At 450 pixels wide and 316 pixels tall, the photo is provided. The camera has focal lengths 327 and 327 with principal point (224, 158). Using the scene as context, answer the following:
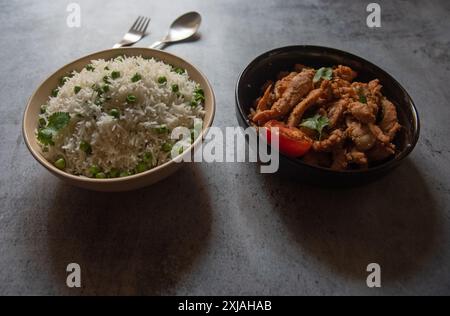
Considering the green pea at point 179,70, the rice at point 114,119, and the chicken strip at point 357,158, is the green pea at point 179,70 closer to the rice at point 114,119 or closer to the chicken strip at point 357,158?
the rice at point 114,119

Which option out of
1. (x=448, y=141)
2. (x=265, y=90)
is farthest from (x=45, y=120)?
(x=448, y=141)

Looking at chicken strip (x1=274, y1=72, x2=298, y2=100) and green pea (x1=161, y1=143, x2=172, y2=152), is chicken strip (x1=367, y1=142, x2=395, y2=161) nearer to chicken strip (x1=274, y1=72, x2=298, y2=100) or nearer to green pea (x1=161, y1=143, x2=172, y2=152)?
chicken strip (x1=274, y1=72, x2=298, y2=100)

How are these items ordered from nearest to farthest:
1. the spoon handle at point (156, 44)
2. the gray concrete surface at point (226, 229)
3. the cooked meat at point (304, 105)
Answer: the gray concrete surface at point (226, 229)
the cooked meat at point (304, 105)
the spoon handle at point (156, 44)

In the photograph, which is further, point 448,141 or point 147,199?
point 448,141

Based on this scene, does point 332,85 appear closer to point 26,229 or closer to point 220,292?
point 220,292

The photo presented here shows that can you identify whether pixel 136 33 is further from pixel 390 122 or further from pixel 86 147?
pixel 390 122

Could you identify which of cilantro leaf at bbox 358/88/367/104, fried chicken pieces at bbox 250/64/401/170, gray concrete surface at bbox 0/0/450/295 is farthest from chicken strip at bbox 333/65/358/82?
gray concrete surface at bbox 0/0/450/295

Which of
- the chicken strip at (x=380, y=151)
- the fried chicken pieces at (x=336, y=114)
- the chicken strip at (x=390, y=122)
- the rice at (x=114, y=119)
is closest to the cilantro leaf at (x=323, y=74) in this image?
the fried chicken pieces at (x=336, y=114)
